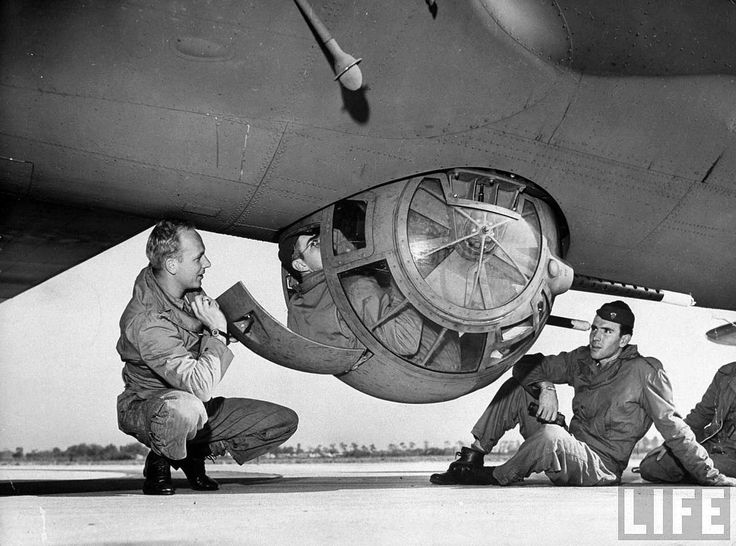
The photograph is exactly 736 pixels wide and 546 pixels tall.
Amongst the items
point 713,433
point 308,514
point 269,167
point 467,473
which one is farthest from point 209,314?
point 713,433

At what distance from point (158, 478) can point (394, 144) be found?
2.06m

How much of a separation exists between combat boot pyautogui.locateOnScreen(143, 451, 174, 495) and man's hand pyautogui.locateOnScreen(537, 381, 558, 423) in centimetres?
230

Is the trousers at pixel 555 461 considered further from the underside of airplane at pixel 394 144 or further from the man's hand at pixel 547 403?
the underside of airplane at pixel 394 144

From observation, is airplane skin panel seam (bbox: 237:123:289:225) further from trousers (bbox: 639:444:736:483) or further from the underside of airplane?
trousers (bbox: 639:444:736:483)

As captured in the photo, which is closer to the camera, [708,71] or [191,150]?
[191,150]

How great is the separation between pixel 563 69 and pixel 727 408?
315 cm

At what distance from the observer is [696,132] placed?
16.2 feet

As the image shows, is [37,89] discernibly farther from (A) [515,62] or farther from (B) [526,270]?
(B) [526,270]

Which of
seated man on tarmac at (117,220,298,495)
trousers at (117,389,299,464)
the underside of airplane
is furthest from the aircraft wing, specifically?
trousers at (117,389,299,464)

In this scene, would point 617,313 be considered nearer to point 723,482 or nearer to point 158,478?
point 723,482

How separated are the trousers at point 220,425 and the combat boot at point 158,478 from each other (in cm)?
9

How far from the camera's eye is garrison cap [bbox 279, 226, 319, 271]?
469cm

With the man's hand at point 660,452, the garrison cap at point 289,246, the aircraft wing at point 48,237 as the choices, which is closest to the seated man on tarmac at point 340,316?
the garrison cap at point 289,246

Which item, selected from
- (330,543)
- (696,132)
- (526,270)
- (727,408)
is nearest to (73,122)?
(330,543)
